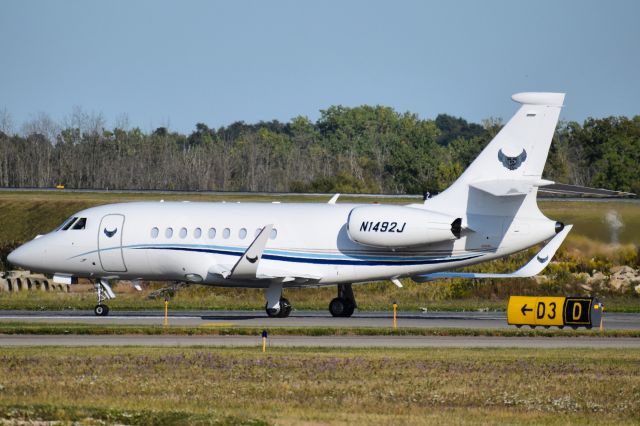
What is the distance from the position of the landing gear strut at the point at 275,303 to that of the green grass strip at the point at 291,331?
5035 mm

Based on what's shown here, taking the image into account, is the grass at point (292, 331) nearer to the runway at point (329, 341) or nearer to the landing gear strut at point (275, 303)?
the runway at point (329, 341)

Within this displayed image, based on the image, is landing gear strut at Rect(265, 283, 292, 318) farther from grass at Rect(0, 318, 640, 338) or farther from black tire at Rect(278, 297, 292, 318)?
grass at Rect(0, 318, 640, 338)

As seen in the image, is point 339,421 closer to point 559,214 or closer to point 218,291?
point 218,291

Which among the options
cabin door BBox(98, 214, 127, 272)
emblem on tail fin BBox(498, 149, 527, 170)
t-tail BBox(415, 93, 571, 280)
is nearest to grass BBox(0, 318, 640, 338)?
t-tail BBox(415, 93, 571, 280)

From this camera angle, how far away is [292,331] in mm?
32281

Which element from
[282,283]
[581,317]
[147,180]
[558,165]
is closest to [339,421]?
[581,317]

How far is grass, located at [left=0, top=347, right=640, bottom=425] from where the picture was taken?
17.8 m

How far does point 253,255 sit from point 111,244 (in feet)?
18.7

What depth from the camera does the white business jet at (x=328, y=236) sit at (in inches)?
1410

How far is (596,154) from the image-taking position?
10262cm

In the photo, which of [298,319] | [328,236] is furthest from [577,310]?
[298,319]

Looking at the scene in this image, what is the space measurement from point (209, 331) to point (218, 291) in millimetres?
18175

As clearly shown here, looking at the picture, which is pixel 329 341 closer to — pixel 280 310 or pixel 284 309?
pixel 280 310

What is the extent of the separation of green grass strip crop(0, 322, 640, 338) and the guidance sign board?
1.51ft
